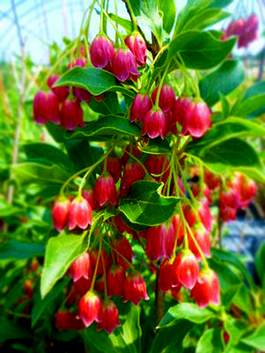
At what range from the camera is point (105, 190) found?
92cm

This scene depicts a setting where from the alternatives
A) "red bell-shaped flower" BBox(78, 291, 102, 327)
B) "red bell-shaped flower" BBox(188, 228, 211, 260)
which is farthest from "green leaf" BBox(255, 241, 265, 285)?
"red bell-shaped flower" BBox(78, 291, 102, 327)

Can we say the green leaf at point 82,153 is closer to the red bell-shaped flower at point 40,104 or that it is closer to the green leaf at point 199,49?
the red bell-shaped flower at point 40,104

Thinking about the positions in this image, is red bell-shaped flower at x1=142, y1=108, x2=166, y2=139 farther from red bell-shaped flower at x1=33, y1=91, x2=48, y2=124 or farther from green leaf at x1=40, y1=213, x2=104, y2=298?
red bell-shaped flower at x1=33, y1=91, x2=48, y2=124

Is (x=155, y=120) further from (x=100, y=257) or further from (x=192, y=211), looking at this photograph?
(x=100, y=257)

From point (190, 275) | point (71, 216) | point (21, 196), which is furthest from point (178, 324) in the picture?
point (21, 196)

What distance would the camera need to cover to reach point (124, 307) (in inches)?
46.8

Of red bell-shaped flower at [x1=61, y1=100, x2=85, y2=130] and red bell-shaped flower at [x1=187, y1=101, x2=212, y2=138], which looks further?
red bell-shaped flower at [x1=61, y1=100, x2=85, y2=130]

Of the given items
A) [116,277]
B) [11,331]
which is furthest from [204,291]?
[11,331]

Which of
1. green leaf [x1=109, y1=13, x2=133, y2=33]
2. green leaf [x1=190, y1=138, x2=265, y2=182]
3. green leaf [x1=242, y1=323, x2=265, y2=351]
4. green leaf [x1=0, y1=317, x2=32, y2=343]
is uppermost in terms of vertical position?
green leaf [x1=109, y1=13, x2=133, y2=33]

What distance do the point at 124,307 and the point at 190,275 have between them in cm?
35

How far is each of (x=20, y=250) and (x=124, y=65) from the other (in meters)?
0.99

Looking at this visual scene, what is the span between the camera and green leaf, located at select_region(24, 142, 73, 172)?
1236 millimetres

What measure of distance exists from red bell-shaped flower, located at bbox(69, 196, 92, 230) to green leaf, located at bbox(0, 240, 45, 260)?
0.70 metres

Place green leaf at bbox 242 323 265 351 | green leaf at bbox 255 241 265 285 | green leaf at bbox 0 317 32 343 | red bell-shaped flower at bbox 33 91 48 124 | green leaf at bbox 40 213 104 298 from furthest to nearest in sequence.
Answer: green leaf at bbox 255 241 265 285
green leaf at bbox 0 317 32 343
green leaf at bbox 242 323 265 351
red bell-shaped flower at bbox 33 91 48 124
green leaf at bbox 40 213 104 298
